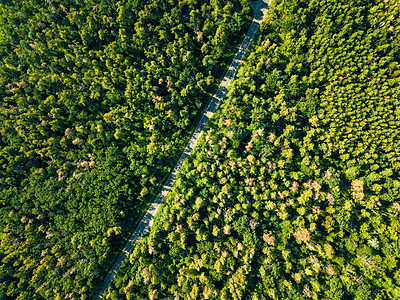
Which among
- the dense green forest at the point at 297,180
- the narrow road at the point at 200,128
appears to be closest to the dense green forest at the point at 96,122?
the narrow road at the point at 200,128

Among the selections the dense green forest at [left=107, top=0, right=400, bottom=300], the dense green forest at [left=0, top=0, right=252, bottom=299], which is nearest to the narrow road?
the dense green forest at [left=0, top=0, right=252, bottom=299]

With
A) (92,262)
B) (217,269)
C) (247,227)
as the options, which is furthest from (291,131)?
(92,262)

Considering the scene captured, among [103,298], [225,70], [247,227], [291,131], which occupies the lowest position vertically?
[103,298]

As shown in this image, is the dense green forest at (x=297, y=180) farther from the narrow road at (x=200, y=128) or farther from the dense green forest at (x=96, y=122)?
the dense green forest at (x=96, y=122)

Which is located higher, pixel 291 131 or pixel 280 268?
pixel 291 131

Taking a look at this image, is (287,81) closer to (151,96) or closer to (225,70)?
(225,70)

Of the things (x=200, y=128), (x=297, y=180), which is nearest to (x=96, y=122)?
(x=200, y=128)

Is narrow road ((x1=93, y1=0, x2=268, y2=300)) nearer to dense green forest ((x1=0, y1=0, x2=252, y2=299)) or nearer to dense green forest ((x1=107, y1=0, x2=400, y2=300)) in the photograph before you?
A: dense green forest ((x1=0, y1=0, x2=252, y2=299))

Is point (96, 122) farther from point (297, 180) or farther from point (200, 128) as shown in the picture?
point (297, 180)
